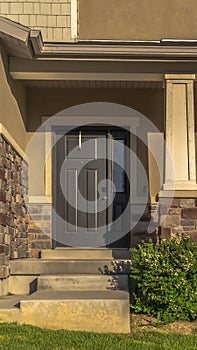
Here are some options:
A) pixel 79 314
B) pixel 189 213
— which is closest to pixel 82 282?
pixel 79 314

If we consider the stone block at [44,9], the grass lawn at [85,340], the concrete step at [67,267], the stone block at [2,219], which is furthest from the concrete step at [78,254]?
the stone block at [44,9]

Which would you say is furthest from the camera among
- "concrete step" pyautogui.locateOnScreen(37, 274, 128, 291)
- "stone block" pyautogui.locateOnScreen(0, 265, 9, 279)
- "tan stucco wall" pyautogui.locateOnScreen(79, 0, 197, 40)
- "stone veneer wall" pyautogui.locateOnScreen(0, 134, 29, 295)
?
"tan stucco wall" pyautogui.locateOnScreen(79, 0, 197, 40)

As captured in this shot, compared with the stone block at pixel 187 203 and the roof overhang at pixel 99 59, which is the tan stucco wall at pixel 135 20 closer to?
the roof overhang at pixel 99 59

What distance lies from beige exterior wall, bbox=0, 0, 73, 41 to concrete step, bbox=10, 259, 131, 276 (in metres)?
4.16

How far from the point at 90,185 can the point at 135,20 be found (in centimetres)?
324

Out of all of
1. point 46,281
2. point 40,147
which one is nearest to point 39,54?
point 40,147

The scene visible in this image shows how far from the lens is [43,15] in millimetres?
9703

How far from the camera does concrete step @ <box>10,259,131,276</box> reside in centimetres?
769

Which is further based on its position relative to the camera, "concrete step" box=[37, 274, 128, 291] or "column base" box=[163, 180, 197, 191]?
"column base" box=[163, 180, 197, 191]

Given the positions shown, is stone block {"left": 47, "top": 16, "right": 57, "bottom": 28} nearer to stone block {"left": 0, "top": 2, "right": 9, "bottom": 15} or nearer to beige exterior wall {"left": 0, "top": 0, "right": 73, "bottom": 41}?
beige exterior wall {"left": 0, "top": 0, "right": 73, "bottom": 41}

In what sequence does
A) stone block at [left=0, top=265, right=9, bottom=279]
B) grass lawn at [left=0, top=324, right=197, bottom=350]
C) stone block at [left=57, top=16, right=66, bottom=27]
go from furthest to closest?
stone block at [left=57, top=16, right=66, bottom=27], stone block at [left=0, top=265, right=9, bottom=279], grass lawn at [left=0, top=324, right=197, bottom=350]

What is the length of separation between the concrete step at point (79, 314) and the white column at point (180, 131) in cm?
261

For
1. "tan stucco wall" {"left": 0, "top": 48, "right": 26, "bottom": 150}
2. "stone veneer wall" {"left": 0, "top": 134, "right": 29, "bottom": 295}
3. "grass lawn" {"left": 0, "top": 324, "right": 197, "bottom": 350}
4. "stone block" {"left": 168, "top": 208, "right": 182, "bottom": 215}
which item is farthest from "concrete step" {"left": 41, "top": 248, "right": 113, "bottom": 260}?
"grass lawn" {"left": 0, "top": 324, "right": 197, "bottom": 350}

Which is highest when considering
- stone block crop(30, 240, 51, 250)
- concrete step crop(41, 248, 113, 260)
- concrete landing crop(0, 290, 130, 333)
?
stone block crop(30, 240, 51, 250)
